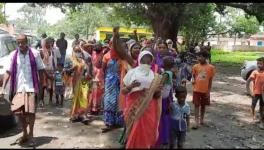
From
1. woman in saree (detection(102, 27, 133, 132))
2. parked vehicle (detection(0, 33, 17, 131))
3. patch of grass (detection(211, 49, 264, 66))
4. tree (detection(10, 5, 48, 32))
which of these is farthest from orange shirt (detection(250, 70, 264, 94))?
tree (detection(10, 5, 48, 32))

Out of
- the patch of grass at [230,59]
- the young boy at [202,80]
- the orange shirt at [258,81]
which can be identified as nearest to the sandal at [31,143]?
the young boy at [202,80]

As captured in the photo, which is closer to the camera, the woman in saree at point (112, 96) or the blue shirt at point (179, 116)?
the blue shirt at point (179, 116)

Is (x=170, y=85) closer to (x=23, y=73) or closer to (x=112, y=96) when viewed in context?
(x=112, y=96)

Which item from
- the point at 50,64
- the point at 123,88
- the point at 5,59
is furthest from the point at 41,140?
the point at 5,59

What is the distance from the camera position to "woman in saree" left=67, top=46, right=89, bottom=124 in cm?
963

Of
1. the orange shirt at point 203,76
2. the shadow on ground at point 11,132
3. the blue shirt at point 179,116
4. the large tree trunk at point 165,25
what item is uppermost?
the large tree trunk at point 165,25

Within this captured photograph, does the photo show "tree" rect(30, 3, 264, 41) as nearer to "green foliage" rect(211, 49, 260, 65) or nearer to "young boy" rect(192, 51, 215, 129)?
"green foliage" rect(211, 49, 260, 65)

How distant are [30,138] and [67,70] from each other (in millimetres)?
2442

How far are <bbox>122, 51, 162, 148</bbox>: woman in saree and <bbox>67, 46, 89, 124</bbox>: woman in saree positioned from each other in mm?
3317

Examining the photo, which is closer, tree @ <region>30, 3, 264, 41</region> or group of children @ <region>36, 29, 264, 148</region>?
group of children @ <region>36, 29, 264, 148</region>

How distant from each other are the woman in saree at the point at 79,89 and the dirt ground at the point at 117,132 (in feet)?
0.79

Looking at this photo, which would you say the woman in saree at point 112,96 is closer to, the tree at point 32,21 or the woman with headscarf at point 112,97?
the woman with headscarf at point 112,97

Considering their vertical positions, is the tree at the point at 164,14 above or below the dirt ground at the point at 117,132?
above

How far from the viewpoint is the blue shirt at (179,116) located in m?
6.83
